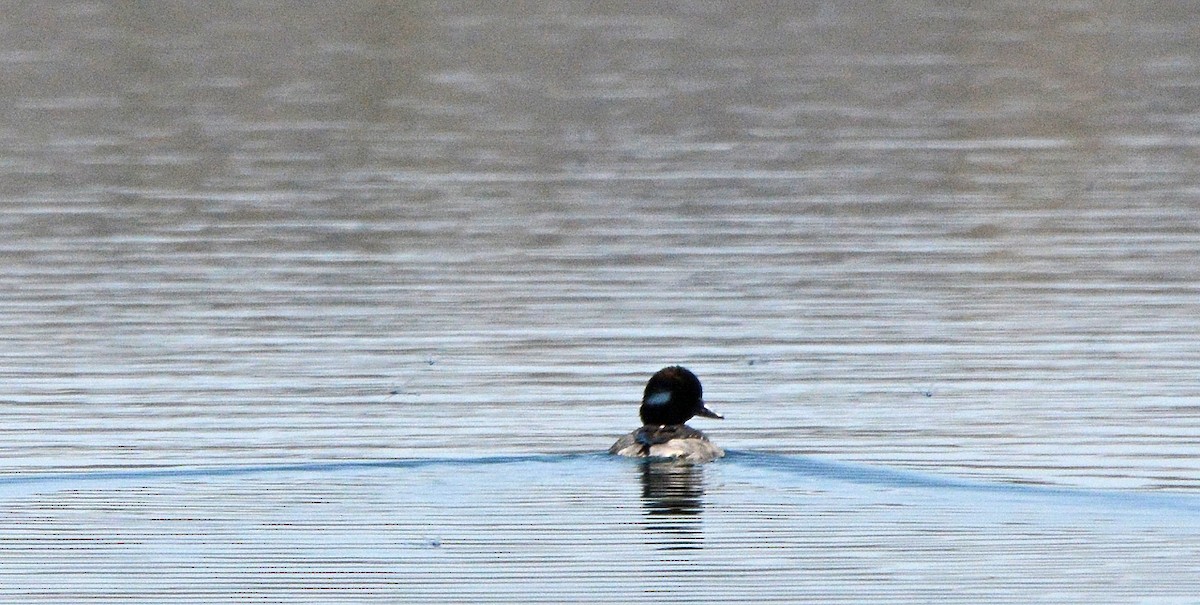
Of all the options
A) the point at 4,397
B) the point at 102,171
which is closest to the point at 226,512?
the point at 4,397

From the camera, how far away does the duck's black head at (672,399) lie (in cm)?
1591

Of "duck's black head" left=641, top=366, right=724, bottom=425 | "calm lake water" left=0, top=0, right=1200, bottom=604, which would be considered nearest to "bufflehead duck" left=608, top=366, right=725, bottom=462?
"duck's black head" left=641, top=366, right=724, bottom=425

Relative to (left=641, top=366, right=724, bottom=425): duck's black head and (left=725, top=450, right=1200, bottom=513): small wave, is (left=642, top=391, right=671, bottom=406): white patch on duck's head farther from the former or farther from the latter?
(left=725, top=450, right=1200, bottom=513): small wave

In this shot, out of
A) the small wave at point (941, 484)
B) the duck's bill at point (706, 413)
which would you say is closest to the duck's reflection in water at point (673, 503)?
the small wave at point (941, 484)

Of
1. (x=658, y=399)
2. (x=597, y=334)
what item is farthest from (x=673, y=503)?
(x=597, y=334)

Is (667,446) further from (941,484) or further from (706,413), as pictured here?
(941,484)

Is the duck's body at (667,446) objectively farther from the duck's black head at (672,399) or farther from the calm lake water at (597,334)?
the duck's black head at (672,399)

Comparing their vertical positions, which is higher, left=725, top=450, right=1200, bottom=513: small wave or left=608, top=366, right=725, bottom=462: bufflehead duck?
left=608, top=366, right=725, bottom=462: bufflehead duck

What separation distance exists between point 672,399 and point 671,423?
0.26 metres

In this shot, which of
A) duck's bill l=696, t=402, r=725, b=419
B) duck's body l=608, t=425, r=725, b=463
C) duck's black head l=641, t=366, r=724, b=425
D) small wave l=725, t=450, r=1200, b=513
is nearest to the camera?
small wave l=725, t=450, r=1200, b=513

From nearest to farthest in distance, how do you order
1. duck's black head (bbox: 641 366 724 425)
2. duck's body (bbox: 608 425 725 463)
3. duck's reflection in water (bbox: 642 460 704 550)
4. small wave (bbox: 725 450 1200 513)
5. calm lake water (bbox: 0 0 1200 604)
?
calm lake water (bbox: 0 0 1200 604) < duck's reflection in water (bbox: 642 460 704 550) < small wave (bbox: 725 450 1200 513) < duck's body (bbox: 608 425 725 463) < duck's black head (bbox: 641 366 724 425)

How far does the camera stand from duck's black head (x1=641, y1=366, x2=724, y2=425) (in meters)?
15.9

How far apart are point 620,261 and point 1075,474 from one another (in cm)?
918

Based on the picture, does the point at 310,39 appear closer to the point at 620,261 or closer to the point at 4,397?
the point at 620,261
